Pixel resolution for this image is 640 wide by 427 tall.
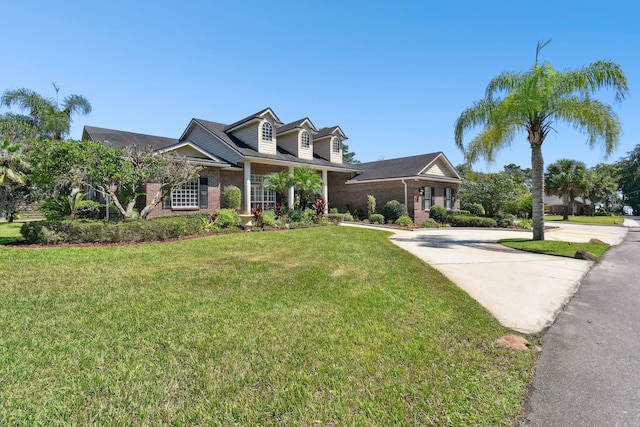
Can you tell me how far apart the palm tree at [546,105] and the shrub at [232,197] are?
13.6m

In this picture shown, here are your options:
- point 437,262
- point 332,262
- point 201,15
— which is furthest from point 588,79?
point 201,15

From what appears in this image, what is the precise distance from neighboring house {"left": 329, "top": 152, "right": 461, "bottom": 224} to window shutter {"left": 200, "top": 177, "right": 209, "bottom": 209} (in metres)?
11.3

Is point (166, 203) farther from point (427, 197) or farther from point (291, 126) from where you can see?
point (427, 197)

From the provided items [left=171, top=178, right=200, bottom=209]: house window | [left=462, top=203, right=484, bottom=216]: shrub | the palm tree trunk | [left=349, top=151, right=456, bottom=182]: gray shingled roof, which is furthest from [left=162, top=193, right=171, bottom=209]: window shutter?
[left=462, top=203, right=484, bottom=216]: shrub

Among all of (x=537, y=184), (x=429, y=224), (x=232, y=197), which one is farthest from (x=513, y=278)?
(x=232, y=197)

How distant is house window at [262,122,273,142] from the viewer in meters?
20.6

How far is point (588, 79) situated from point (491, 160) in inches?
166

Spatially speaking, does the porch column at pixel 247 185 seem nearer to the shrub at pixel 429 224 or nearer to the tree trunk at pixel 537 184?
the shrub at pixel 429 224

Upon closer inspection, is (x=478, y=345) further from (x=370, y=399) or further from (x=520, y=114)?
(x=520, y=114)

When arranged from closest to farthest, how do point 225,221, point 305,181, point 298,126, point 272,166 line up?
point 225,221 < point 305,181 < point 272,166 < point 298,126

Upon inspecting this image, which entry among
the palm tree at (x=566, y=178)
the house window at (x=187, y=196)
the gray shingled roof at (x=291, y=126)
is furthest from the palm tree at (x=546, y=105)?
the palm tree at (x=566, y=178)

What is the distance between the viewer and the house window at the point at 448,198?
2433cm

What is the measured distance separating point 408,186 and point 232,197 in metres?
12.1

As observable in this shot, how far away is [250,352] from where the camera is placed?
3342 mm
